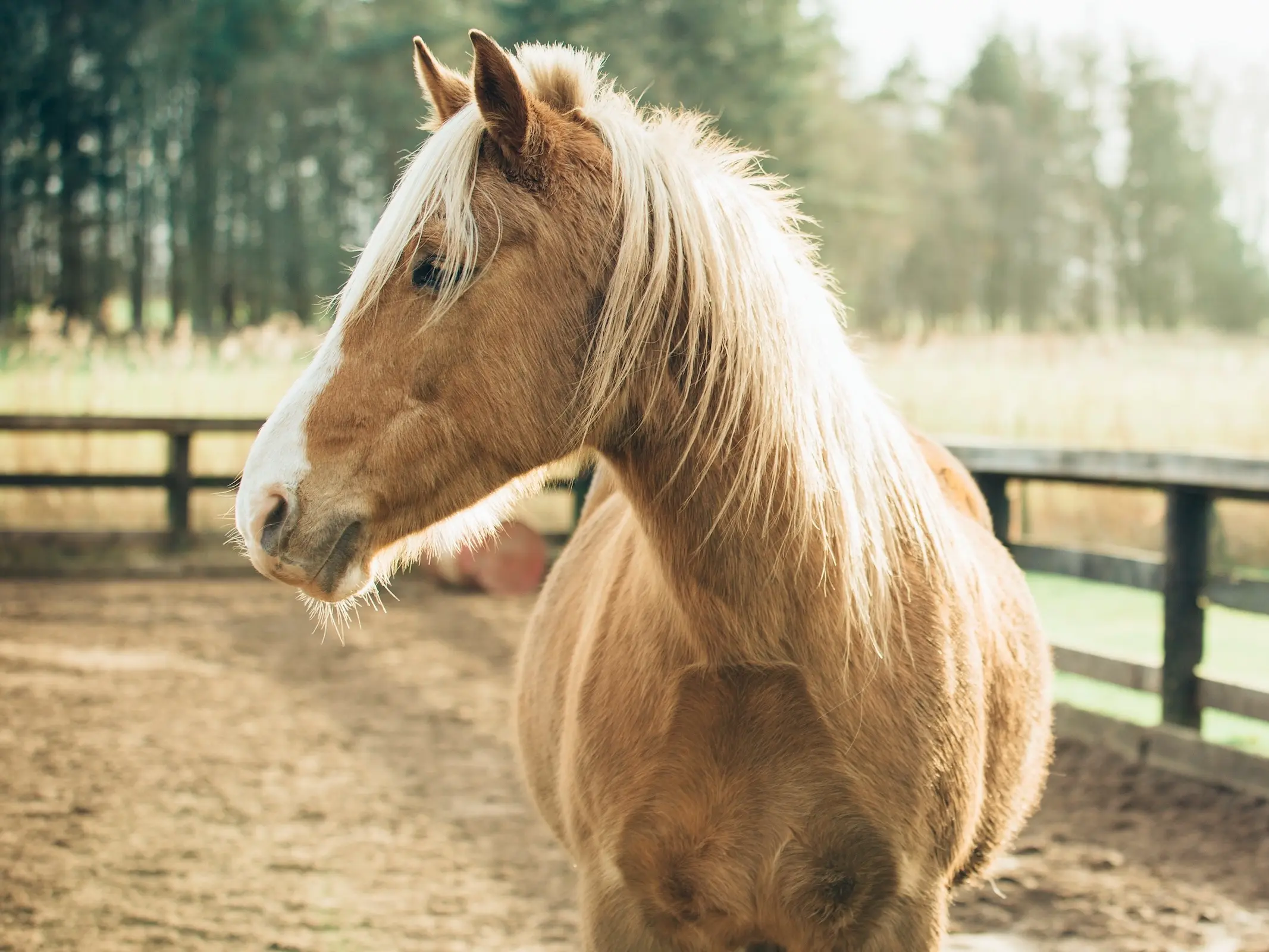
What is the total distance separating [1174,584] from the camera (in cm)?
439

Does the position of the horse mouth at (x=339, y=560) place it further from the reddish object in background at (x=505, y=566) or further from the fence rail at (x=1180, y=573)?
the reddish object in background at (x=505, y=566)

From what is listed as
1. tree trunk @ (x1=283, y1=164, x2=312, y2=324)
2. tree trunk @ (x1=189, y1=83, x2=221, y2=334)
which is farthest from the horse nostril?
tree trunk @ (x1=283, y1=164, x2=312, y2=324)

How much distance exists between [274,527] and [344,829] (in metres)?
2.69

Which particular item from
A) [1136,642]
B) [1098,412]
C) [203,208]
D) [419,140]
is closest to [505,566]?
[1136,642]

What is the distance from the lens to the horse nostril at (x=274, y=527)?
57.3 inches

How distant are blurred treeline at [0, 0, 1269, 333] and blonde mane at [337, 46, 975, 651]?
7.81m

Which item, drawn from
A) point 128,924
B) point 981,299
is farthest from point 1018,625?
point 981,299

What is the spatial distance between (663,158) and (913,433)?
1.40 metres

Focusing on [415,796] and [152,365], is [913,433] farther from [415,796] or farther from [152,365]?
[152,365]

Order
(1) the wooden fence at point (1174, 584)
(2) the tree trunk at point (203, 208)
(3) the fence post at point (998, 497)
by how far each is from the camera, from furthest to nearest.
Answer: (2) the tree trunk at point (203, 208)
(3) the fence post at point (998, 497)
(1) the wooden fence at point (1174, 584)

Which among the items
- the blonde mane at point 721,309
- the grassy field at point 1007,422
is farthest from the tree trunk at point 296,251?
the blonde mane at point 721,309

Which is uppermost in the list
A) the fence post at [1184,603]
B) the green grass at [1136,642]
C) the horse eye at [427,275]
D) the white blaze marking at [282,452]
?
the horse eye at [427,275]

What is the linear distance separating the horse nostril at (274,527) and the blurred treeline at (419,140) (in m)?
8.27

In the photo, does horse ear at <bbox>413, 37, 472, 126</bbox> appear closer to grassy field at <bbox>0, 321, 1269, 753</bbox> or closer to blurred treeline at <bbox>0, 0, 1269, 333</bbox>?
grassy field at <bbox>0, 321, 1269, 753</bbox>
